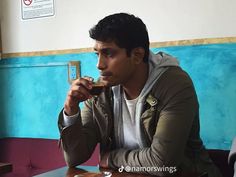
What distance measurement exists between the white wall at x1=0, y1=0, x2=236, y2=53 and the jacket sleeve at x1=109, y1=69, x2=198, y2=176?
58 centimetres

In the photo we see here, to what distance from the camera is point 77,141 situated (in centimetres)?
176

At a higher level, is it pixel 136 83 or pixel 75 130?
pixel 136 83

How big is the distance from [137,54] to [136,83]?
13 centimetres

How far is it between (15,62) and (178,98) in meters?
1.64

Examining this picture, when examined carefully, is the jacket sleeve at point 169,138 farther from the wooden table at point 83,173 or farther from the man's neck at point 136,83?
the man's neck at point 136,83

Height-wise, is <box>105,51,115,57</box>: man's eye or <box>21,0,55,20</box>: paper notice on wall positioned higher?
<box>21,0,55,20</box>: paper notice on wall

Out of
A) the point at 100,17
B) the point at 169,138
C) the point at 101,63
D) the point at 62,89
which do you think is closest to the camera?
the point at 169,138

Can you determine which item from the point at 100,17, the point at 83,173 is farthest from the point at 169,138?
the point at 100,17

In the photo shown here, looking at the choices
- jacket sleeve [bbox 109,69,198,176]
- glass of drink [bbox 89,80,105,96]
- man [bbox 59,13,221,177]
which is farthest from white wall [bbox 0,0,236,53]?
glass of drink [bbox 89,80,105,96]

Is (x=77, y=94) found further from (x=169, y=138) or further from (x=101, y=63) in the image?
(x=169, y=138)

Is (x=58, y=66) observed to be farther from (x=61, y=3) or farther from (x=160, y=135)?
(x=160, y=135)

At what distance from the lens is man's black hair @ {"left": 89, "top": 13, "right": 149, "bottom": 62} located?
170 cm

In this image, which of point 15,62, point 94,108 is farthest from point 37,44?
point 94,108

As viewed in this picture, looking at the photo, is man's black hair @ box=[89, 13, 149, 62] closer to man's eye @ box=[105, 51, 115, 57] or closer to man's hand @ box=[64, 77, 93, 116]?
man's eye @ box=[105, 51, 115, 57]
